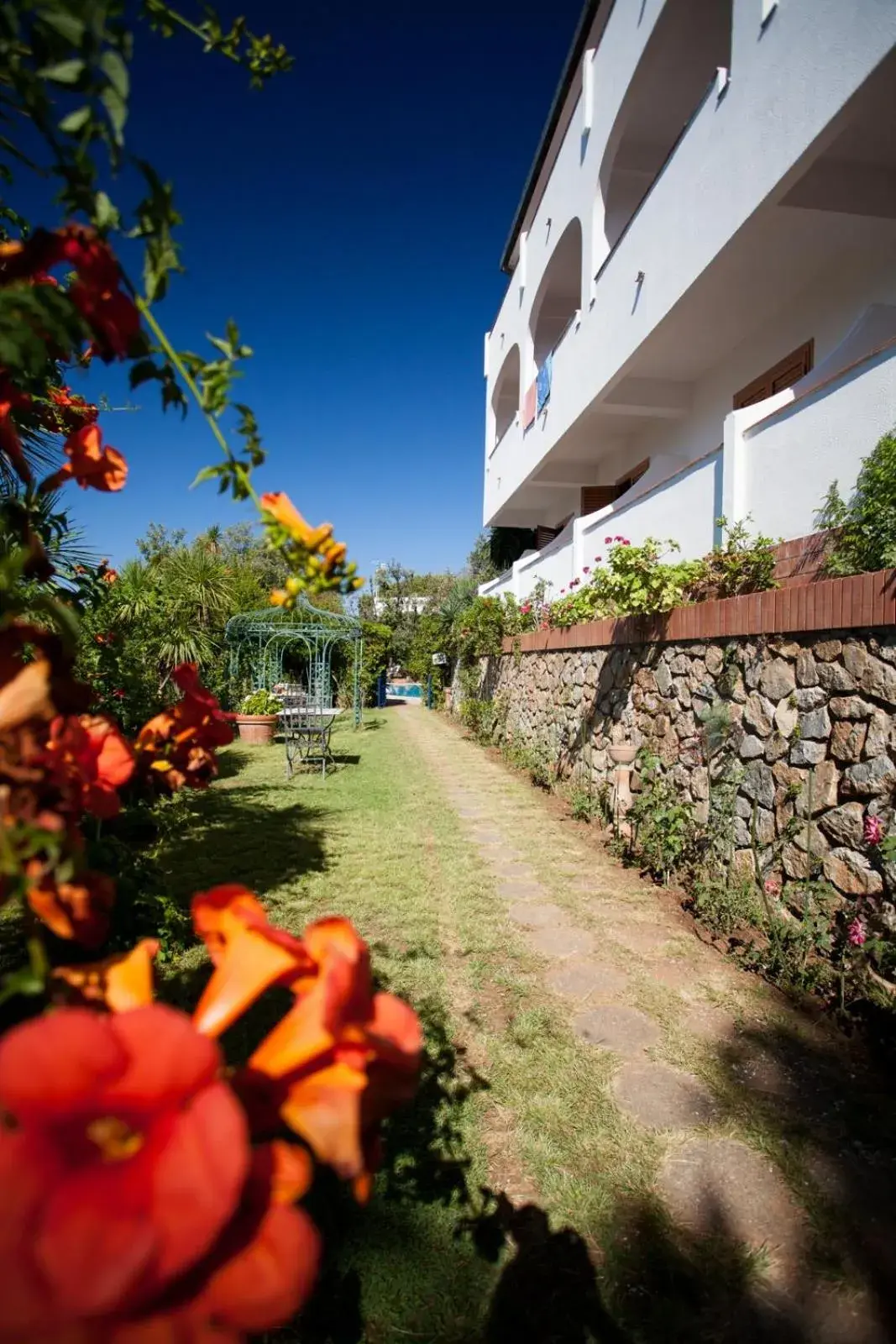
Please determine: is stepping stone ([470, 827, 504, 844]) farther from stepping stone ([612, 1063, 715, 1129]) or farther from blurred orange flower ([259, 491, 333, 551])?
blurred orange flower ([259, 491, 333, 551])

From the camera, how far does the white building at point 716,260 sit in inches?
164

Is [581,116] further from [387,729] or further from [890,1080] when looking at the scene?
[387,729]

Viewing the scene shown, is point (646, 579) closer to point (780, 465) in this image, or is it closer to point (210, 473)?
point (780, 465)


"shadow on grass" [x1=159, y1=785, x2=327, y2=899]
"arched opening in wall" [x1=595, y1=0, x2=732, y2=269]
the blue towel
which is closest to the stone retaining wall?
"shadow on grass" [x1=159, y1=785, x2=327, y2=899]

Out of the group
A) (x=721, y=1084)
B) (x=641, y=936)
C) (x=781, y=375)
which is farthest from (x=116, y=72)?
(x=781, y=375)

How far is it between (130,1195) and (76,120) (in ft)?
3.23

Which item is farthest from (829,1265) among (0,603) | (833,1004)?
(0,603)

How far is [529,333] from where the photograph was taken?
12.3 metres

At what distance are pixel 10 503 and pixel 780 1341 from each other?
104 inches

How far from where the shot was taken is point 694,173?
5.78m

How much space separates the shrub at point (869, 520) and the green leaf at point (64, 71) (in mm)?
3444

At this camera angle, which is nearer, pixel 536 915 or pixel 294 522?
pixel 294 522

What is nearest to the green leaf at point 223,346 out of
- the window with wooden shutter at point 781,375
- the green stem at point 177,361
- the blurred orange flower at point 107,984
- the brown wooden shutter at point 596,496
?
the green stem at point 177,361

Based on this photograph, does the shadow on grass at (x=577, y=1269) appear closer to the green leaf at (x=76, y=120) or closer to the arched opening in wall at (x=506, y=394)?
the green leaf at (x=76, y=120)
